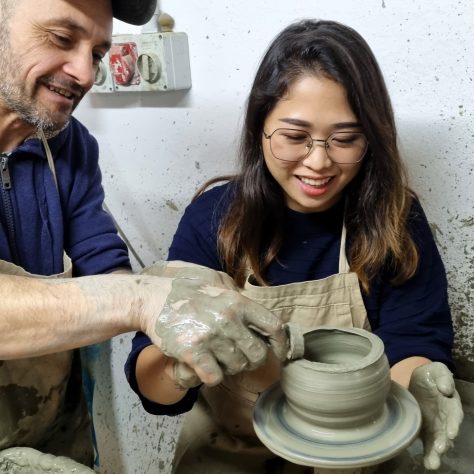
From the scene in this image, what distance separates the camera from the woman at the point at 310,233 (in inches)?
46.2

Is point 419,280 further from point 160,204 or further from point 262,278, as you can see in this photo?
point 160,204

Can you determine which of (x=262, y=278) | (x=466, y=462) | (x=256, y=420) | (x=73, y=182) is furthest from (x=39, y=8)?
(x=466, y=462)

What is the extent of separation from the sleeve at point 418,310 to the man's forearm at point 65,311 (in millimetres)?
563

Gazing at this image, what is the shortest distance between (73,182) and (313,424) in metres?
0.74

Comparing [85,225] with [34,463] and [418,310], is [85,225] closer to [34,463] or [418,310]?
[34,463]

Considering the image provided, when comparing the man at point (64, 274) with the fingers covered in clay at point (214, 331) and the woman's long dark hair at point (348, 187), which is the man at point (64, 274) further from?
the woman's long dark hair at point (348, 187)

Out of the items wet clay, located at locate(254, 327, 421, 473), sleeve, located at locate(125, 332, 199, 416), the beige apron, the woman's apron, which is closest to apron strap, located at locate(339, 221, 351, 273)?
the beige apron

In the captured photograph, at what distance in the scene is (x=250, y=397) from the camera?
52.5 inches

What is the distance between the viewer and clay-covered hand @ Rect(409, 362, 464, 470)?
1.04 meters

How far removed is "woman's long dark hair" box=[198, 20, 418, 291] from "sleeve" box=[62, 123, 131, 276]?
0.84 feet

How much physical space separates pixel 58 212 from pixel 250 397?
0.58 meters

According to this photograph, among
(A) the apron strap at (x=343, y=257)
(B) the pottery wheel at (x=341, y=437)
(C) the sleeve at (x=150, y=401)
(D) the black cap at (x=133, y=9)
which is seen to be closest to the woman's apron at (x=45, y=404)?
(C) the sleeve at (x=150, y=401)

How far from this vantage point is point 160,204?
1.91 metres

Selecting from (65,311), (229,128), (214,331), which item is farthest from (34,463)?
(229,128)
